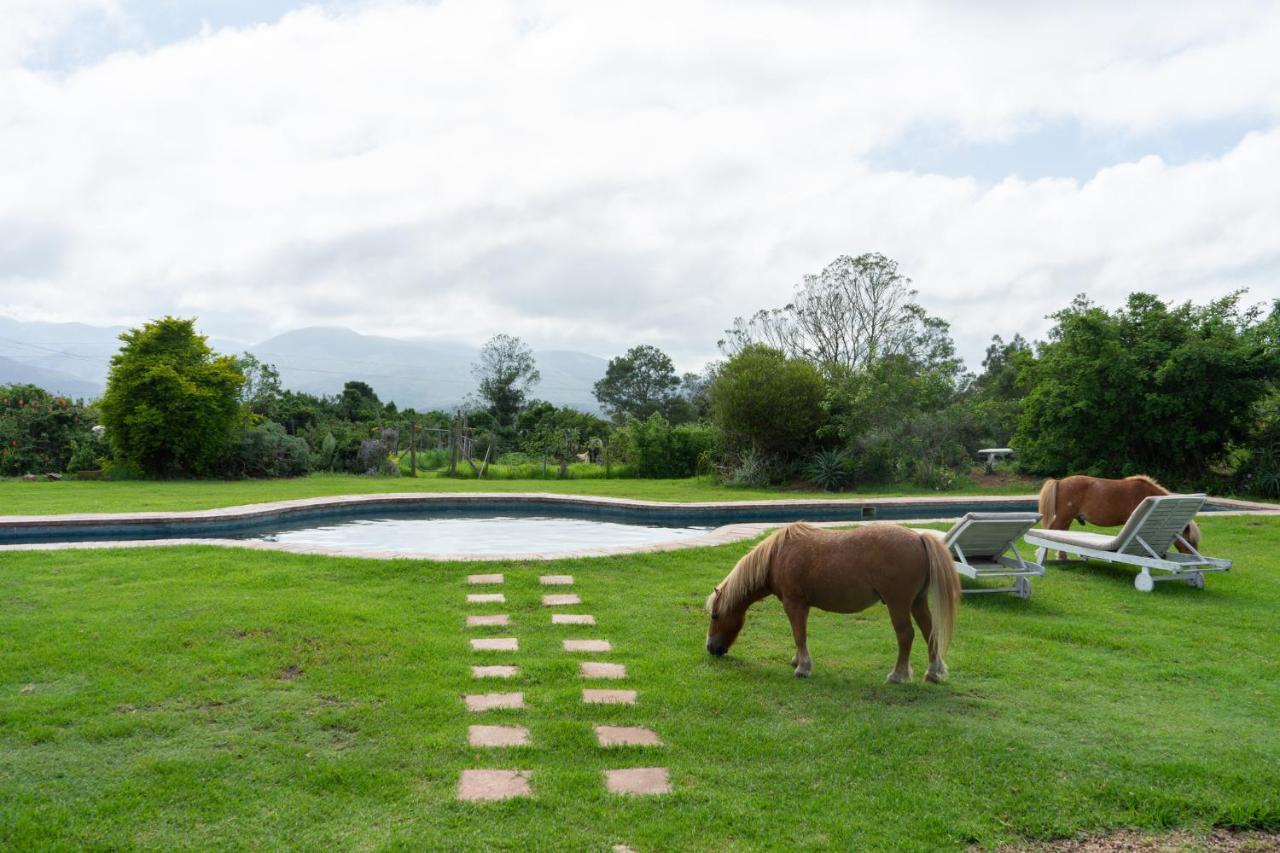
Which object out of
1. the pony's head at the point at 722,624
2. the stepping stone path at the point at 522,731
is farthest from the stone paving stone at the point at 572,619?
the pony's head at the point at 722,624

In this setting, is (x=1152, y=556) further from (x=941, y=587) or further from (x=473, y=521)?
(x=473, y=521)

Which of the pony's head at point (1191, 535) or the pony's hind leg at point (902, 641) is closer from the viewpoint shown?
the pony's hind leg at point (902, 641)

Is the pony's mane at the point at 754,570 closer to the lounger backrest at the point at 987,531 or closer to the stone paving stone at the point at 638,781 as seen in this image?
the stone paving stone at the point at 638,781

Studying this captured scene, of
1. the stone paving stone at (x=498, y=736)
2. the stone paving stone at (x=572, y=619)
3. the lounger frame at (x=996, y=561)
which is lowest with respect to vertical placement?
the stone paving stone at (x=498, y=736)

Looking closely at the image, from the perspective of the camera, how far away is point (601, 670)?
4773 mm

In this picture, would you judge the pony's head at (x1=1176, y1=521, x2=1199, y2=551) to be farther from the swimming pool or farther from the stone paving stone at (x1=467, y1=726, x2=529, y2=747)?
the stone paving stone at (x1=467, y1=726, x2=529, y2=747)

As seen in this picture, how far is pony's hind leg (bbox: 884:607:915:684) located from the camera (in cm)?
450

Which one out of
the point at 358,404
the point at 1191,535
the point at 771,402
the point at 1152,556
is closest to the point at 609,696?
the point at 1152,556

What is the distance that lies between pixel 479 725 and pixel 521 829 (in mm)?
1051

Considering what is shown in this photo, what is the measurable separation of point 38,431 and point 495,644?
691 inches

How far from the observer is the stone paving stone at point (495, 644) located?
202 inches

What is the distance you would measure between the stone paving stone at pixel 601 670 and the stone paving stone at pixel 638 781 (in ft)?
4.14

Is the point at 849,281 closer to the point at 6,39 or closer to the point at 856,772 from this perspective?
the point at 6,39

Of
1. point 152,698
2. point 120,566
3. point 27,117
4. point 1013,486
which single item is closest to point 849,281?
point 1013,486
